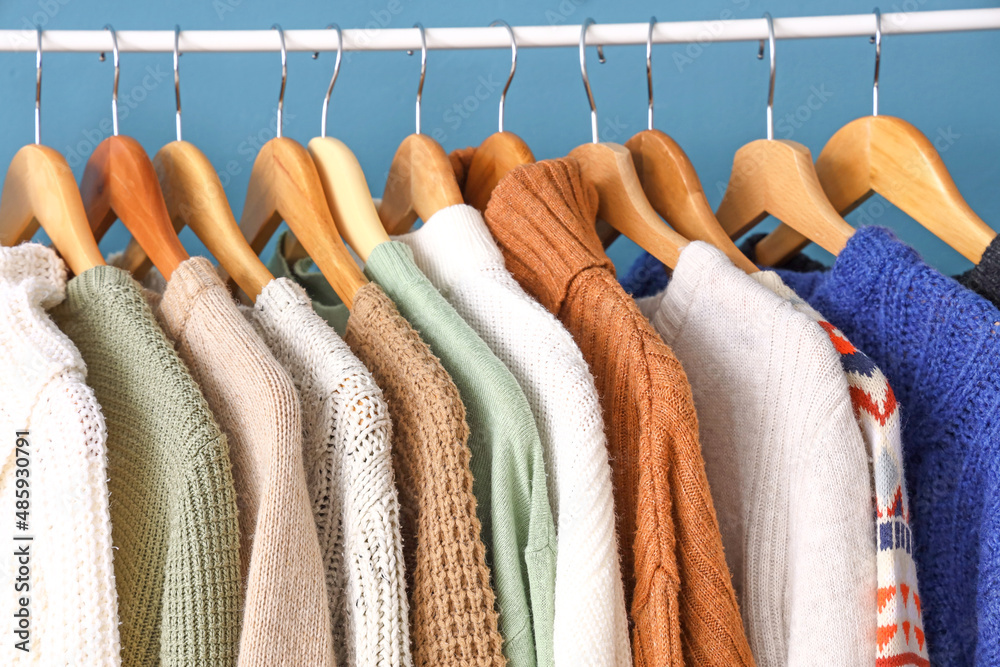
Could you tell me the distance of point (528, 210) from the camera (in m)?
0.68

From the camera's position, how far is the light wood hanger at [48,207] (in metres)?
0.68

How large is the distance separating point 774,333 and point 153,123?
0.93m

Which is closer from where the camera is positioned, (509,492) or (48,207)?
(509,492)

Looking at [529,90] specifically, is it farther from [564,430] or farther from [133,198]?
[564,430]

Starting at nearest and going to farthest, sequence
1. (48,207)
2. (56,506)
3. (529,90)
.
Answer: (56,506) → (48,207) → (529,90)

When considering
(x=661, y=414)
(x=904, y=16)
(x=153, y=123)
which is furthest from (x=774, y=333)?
(x=153, y=123)

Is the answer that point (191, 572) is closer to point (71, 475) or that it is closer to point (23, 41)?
point (71, 475)

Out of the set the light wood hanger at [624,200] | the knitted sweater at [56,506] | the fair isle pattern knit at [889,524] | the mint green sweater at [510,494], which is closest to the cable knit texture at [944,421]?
the fair isle pattern knit at [889,524]

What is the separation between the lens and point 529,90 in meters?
1.20

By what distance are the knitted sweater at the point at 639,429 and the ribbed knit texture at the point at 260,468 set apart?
0.69 feet

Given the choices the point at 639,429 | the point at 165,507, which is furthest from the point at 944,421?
the point at 165,507

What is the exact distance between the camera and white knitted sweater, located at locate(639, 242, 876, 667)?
20.2 inches

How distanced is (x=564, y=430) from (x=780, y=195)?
0.38 m

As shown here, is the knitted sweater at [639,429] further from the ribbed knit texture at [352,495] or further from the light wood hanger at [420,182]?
the ribbed knit texture at [352,495]
